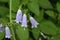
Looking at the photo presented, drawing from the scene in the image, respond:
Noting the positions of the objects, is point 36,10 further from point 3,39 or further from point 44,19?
point 3,39

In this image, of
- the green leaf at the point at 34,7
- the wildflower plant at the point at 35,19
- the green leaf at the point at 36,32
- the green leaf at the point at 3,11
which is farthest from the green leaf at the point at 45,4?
the green leaf at the point at 3,11

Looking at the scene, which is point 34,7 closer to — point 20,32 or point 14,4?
point 14,4

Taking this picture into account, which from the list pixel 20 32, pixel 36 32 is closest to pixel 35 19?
pixel 36 32

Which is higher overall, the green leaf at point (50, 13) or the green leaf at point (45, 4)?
the green leaf at point (45, 4)

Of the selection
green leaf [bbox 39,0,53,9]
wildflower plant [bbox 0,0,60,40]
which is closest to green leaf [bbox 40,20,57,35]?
wildflower plant [bbox 0,0,60,40]

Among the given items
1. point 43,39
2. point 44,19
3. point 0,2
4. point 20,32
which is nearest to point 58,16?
point 44,19

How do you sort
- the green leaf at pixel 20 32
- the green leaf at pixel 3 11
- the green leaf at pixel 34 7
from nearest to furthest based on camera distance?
1. the green leaf at pixel 20 32
2. the green leaf at pixel 34 7
3. the green leaf at pixel 3 11

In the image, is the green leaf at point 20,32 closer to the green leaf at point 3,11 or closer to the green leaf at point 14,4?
the green leaf at point 14,4

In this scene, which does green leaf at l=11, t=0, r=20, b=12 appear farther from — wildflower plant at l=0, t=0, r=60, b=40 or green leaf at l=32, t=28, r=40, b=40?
green leaf at l=32, t=28, r=40, b=40
